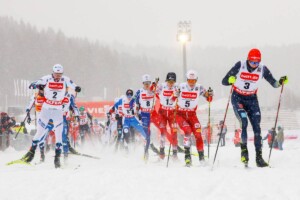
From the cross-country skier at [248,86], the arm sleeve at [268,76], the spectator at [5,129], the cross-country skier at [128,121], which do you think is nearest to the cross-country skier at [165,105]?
the cross-country skier at [128,121]

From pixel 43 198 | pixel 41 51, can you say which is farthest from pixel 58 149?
pixel 41 51

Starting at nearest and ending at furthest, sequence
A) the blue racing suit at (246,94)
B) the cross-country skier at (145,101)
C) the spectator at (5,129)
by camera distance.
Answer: the blue racing suit at (246,94)
the cross-country skier at (145,101)
the spectator at (5,129)

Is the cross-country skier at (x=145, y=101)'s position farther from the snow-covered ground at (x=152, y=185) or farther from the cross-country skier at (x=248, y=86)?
the snow-covered ground at (x=152, y=185)

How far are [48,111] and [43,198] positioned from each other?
13.2 ft

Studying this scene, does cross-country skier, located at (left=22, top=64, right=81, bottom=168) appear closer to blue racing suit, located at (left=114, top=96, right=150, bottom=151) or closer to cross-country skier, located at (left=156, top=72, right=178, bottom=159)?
cross-country skier, located at (left=156, top=72, right=178, bottom=159)

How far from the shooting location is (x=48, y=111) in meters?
9.77

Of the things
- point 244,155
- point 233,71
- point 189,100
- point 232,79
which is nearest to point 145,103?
point 189,100

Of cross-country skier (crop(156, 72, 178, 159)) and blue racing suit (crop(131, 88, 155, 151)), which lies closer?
cross-country skier (crop(156, 72, 178, 159))

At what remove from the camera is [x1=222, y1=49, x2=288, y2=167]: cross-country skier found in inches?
321

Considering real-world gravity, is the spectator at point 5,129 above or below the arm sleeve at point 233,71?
below

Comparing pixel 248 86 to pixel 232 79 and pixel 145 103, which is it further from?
pixel 145 103

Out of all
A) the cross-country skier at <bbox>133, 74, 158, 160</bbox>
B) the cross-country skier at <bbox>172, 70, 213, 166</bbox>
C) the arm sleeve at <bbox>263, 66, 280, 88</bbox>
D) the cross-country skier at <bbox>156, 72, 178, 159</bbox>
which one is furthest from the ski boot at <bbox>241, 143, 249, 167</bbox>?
the cross-country skier at <bbox>133, 74, 158, 160</bbox>

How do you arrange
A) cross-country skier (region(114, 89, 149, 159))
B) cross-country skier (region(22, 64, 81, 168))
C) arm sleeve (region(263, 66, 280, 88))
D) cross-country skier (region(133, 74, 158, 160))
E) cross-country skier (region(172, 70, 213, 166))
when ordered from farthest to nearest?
cross-country skier (region(114, 89, 149, 159))
cross-country skier (region(133, 74, 158, 160))
cross-country skier (region(172, 70, 213, 166))
cross-country skier (region(22, 64, 81, 168))
arm sleeve (region(263, 66, 280, 88))

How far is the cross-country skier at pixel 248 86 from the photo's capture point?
816cm
